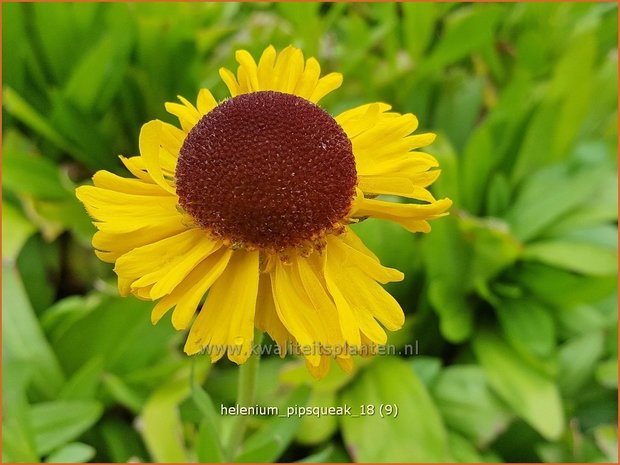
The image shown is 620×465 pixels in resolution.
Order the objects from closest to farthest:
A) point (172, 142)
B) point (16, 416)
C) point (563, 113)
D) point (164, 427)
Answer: point (172, 142)
point (16, 416)
point (164, 427)
point (563, 113)

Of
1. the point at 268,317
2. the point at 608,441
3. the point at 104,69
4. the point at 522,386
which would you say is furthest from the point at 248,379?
the point at 104,69

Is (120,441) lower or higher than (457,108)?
lower

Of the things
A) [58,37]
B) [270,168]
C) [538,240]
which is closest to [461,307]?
[538,240]

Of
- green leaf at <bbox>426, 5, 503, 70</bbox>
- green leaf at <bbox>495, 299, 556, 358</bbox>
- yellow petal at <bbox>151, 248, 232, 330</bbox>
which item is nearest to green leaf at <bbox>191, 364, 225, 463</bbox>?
yellow petal at <bbox>151, 248, 232, 330</bbox>

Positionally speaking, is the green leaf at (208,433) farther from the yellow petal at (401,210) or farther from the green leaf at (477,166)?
the green leaf at (477,166)

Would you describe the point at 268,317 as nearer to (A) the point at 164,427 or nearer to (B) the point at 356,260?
(B) the point at 356,260

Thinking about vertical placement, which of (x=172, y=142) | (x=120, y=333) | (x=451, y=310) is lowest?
(x=451, y=310)

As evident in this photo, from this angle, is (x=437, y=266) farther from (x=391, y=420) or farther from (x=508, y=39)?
(x=508, y=39)

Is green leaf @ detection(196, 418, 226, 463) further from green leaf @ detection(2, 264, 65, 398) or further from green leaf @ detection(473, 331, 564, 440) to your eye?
green leaf @ detection(473, 331, 564, 440)
